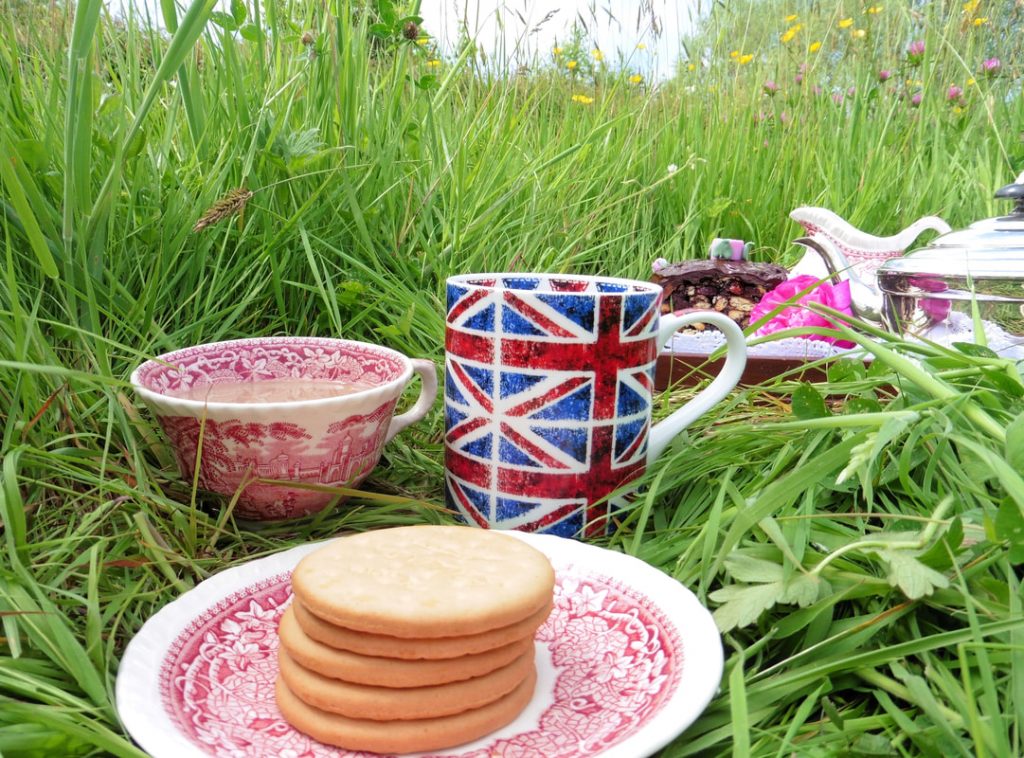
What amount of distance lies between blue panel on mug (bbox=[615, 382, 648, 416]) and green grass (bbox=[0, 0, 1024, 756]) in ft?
0.27

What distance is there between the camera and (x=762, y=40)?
2727mm

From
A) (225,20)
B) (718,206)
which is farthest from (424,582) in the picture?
(718,206)

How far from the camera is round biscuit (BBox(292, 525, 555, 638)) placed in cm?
54

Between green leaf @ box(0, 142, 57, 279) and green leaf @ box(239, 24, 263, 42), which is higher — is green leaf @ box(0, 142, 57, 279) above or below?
below

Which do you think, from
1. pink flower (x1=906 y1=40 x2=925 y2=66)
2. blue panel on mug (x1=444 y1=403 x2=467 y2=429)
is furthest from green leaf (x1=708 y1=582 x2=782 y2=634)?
pink flower (x1=906 y1=40 x2=925 y2=66)

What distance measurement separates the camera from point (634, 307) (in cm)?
85

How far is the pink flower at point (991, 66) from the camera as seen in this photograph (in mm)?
2414

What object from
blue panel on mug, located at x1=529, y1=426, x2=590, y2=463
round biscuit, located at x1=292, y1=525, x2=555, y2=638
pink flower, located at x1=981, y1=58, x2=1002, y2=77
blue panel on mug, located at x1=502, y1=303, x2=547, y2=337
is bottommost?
round biscuit, located at x1=292, y1=525, x2=555, y2=638

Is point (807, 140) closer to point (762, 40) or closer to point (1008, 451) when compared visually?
point (762, 40)

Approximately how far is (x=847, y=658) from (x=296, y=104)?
1.28 m

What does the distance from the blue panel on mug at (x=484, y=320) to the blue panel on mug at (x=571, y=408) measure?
107 millimetres

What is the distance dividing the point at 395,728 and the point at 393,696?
22 mm

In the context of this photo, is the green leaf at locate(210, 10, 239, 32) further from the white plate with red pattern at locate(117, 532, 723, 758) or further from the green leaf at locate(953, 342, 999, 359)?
the green leaf at locate(953, 342, 999, 359)

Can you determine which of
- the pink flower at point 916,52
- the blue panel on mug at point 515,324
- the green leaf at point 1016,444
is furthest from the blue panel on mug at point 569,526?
the pink flower at point 916,52
